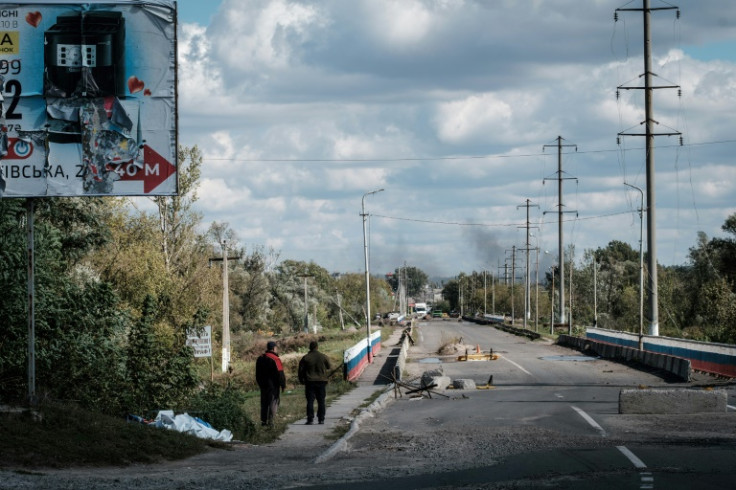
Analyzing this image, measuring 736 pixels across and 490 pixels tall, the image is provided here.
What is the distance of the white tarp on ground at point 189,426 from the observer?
1947 centimetres

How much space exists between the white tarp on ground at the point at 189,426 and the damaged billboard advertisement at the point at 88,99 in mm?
4464

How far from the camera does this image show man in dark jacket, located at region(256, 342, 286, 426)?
21344 mm

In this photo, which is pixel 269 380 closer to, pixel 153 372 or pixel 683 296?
pixel 153 372

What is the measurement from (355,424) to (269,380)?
205 cm

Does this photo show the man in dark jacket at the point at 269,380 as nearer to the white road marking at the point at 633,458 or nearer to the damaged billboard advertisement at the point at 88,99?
the damaged billboard advertisement at the point at 88,99

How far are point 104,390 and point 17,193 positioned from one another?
5.97 meters

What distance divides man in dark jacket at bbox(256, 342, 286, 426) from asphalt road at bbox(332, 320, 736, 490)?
1.98 meters

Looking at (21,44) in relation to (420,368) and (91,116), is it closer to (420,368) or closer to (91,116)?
(91,116)

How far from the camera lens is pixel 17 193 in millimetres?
17906

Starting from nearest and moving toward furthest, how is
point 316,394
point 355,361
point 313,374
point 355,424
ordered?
point 355,424
point 313,374
point 316,394
point 355,361

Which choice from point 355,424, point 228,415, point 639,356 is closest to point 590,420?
point 355,424

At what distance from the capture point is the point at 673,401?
23.6m

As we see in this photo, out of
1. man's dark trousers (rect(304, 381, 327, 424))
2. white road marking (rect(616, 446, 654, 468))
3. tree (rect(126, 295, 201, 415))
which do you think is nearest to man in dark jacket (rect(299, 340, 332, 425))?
man's dark trousers (rect(304, 381, 327, 424))

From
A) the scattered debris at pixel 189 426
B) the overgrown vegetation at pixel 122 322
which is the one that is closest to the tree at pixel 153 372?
the overgrown vegetation at pixel 122 322
